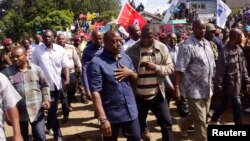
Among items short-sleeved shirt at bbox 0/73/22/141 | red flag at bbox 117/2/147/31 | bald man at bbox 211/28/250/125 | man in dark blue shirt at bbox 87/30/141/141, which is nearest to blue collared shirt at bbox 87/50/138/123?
man in dark blue shirt at bbox 87/30/141/141

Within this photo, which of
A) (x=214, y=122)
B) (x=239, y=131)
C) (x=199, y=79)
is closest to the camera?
(x=239, y=131)

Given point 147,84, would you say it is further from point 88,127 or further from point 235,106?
point 88,127

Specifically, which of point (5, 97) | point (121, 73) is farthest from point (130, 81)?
point (5, 97)

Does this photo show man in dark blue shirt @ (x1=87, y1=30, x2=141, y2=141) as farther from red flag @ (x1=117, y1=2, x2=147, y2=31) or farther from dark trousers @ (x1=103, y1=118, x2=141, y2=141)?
red flag @ (x1=117, y1=2, x2=147, y2=31)

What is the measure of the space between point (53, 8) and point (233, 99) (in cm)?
4486

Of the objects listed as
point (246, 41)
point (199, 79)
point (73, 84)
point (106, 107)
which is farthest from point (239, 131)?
point (73, 84)

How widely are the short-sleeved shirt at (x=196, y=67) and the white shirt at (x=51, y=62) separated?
2.10 m

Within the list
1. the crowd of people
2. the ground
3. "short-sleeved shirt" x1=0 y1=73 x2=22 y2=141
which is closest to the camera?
"short-sleeved shirt" x1=0 y1=73 x2=22 y2=141

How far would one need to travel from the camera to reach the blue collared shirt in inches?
153

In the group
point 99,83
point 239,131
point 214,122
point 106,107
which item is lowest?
point 214,122

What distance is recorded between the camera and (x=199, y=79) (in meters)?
4.79

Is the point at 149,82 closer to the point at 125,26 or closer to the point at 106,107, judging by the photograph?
the point at 106,107

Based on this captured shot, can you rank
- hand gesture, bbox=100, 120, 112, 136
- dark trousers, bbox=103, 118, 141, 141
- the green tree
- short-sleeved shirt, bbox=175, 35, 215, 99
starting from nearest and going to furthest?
hand gesture, bbox=100, 120, 112, 136, dark trousers, bbox=103, 118, 141, 141, short-sleeved shirt, bbox=175, 35, 215, 99, the green tree

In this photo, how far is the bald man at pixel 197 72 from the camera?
4.78 meters
